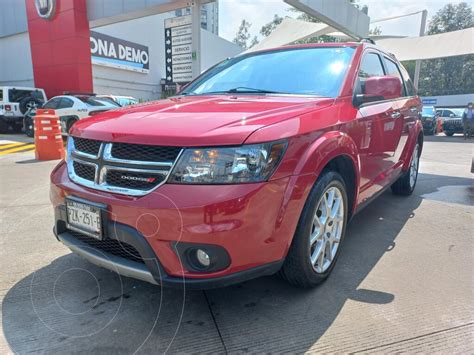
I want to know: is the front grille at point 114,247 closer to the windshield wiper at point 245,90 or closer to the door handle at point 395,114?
the windshield wiper at point 245,90

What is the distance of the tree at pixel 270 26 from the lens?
196ft

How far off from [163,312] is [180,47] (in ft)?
51.0

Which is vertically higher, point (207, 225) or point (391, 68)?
point (391, 68)

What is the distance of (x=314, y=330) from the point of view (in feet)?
6.73

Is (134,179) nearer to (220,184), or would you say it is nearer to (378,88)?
(220,184)

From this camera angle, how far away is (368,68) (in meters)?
3.26

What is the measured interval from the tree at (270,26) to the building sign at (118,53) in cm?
4215

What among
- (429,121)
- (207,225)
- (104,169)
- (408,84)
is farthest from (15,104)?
(429,121)

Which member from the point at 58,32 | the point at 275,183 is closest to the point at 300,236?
the point at 275,183

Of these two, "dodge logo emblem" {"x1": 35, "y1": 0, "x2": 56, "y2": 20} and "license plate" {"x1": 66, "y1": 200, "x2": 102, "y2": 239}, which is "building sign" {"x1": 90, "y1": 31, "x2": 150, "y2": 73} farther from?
"license plate" {"x1": 66, "y1": 200, "x2": 102, "y2": 239}

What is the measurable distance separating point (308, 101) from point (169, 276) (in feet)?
4.78

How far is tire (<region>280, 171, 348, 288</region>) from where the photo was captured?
2133mm

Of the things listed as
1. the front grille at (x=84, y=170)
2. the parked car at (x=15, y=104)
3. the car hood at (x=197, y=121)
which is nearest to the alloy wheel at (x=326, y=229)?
the car hood at (x=197, y=121)

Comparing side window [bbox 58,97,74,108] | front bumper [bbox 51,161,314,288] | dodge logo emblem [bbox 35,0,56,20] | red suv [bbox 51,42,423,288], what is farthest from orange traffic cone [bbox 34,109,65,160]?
dodge logo emblem [bbox 35,0,56,20]
